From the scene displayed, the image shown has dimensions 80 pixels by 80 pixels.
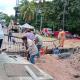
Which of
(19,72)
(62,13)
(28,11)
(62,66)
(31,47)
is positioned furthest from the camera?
(28,11)

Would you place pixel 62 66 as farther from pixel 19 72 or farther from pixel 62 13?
pixel 62 13

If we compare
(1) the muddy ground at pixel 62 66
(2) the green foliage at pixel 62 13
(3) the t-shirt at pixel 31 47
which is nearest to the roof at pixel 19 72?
(3) the t-shirt at pixel 31 47

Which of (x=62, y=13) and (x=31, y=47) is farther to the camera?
(x=62, y=13)

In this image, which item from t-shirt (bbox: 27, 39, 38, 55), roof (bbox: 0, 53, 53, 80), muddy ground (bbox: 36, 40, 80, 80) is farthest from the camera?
muddy ground (bbox: 36, 40, 80, 80)

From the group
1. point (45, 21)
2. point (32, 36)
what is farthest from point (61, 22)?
point (32, 36)

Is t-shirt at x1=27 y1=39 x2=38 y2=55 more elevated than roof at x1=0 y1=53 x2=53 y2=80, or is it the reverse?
roof at x1=0 y1=53 x2=53 y2=80

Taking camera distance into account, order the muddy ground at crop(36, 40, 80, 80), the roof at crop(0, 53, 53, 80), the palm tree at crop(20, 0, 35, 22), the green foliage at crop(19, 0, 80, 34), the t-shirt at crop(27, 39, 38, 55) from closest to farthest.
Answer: the roof at crop(0, 53, 53, 80), the t-shirt at crop(27, 39, 38, 55), the muddy ground at crop(36, 40, 80, 80), the green foliage at crop(19, 0, 80, 34), the palm tree at crop(20, 0, 35, 22)

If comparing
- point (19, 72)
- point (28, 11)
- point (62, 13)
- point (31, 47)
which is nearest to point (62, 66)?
point (31, 47)

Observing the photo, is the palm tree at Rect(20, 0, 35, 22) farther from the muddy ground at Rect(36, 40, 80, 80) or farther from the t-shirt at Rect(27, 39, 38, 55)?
the t-shirt at Rect(27, 39, 38, 55)

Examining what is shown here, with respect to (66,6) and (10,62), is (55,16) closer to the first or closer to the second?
(66,6)

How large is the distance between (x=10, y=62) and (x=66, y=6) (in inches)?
1944

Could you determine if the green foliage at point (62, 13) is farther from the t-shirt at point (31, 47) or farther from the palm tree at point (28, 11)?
the t-shirt at point (31, 47)

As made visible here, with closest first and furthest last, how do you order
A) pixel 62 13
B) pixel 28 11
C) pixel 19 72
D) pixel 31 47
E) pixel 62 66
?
pixel 19 72 < pixel 31 47 < pixel 62 66 < pixel 62 13 < pixel 28 11

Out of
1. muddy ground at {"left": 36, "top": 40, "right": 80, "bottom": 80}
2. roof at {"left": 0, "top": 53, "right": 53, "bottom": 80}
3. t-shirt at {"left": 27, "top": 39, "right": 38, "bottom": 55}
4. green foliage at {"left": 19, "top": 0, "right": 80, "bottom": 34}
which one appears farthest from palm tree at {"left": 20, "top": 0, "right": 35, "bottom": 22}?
roof at {"left": 0, "top": 53, "right": 53, "bottom": 80}
